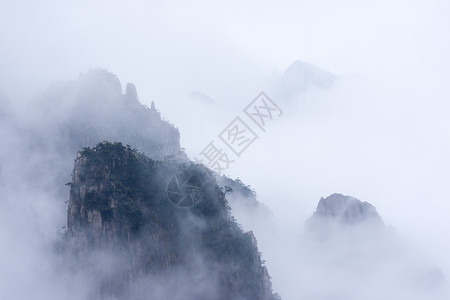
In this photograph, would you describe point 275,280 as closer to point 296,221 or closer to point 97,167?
point 296,221

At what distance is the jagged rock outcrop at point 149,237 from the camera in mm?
55781

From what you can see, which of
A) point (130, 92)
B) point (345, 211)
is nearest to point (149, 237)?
point (130, 92)

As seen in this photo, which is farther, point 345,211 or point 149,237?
point 345,211

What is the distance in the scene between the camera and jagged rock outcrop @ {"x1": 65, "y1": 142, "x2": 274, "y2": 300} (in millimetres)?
55781

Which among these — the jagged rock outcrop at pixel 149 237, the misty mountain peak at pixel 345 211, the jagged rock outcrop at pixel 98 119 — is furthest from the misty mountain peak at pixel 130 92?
the misty mountain peak at pixel 345 211

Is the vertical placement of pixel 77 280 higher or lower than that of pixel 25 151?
lower

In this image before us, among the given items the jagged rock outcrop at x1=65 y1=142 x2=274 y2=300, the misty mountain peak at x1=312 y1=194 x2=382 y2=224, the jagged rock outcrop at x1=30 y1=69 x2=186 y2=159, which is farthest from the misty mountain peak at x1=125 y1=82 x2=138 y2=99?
the misty mountain peak at x1=312 y1=194 x2=382 y2=224

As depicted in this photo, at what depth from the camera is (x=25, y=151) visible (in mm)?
87812

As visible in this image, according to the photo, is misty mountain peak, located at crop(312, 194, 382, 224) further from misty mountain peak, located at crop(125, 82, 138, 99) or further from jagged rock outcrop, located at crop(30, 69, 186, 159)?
misty mountain peak, located at crop(125, 82, 138, 99)

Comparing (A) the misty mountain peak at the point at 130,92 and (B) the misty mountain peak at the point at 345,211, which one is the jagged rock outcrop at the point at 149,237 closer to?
(A) the misty mountain peak at the point at 130,92

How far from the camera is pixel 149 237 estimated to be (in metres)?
58.1

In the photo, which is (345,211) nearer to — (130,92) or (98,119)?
(130,92)

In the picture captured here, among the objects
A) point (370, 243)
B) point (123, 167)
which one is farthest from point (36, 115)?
point (370, 243)

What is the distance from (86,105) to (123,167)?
3490cm
